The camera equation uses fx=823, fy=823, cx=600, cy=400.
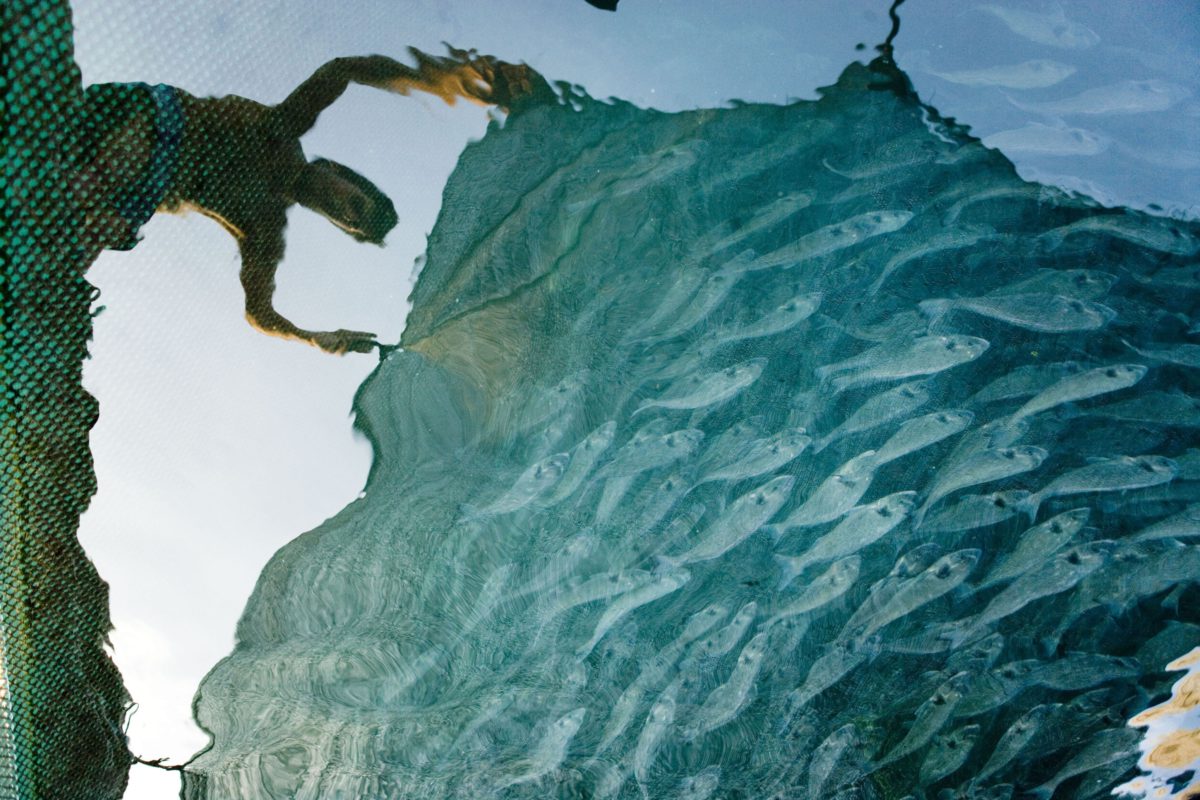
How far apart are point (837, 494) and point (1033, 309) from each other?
2.02ft

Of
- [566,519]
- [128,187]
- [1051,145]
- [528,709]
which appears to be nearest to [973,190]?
[1051,145]

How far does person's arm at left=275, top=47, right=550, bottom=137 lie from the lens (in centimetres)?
136

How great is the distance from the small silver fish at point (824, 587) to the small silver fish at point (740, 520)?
21cm

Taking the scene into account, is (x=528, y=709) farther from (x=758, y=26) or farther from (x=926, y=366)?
(x=758, y=26)

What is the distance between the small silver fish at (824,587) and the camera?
6.61 ft

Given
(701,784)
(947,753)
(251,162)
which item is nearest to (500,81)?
(251,162)

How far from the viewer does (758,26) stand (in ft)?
5.20

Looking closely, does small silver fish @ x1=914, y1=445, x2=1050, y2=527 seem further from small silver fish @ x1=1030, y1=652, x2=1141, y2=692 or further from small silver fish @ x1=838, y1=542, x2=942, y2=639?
small silver fish @ x1=1030, y1=652, x2=1141, y2=692

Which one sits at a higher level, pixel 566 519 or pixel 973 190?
pixel 973 190

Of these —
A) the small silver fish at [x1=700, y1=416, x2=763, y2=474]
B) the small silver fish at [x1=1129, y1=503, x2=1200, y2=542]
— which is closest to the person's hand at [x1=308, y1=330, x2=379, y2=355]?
the small silver fish at [x1=700, y1=416, x2=763, y2=474]

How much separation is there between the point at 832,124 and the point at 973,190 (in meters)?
0.36

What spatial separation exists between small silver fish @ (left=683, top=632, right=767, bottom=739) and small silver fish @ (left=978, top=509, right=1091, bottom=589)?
649 millimetres

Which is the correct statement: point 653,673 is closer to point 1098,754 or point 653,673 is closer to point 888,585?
point 888,585

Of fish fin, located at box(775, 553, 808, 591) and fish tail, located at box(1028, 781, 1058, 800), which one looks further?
fish tail, located at box(1028, 781, 1058, 800)
